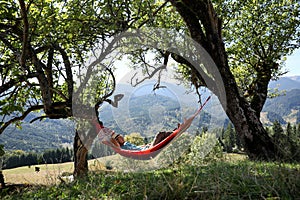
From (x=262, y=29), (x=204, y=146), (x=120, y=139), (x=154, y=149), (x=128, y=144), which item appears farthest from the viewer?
(x=262, y=29)

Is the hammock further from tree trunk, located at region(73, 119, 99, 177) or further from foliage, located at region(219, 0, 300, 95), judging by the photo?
foliage, located at region(219, 0, 300, 95)

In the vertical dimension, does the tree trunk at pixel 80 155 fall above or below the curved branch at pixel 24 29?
below

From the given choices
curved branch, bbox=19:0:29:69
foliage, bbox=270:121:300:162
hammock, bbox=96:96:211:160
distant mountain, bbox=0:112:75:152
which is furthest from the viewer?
distant mountain, bbox=0:112:75:152

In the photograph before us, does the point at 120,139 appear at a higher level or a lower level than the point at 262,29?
lower

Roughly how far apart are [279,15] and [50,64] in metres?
6.24

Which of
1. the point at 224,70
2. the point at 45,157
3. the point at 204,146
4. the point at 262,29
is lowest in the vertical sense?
the point at 204,146

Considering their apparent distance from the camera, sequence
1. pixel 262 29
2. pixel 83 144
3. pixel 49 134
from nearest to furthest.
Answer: pixel 83 144
pixel 49 134
pixel 262 29

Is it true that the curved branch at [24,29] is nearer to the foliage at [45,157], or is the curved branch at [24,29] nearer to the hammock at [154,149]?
the foliage at [45,157]

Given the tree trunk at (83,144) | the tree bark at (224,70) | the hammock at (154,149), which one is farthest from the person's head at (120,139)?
the tree bark at (224,70)

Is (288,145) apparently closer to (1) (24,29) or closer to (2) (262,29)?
(1) (24,29)

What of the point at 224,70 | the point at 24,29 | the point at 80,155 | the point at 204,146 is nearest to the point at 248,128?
the point at 224,70

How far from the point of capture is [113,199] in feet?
5.65

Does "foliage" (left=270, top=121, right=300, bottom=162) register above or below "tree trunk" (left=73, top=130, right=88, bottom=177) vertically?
above

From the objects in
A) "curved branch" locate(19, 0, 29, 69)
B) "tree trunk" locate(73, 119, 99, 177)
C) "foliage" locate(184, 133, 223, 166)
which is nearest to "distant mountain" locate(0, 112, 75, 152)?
"tree trunk" locate(73, 119, 99, 177)
